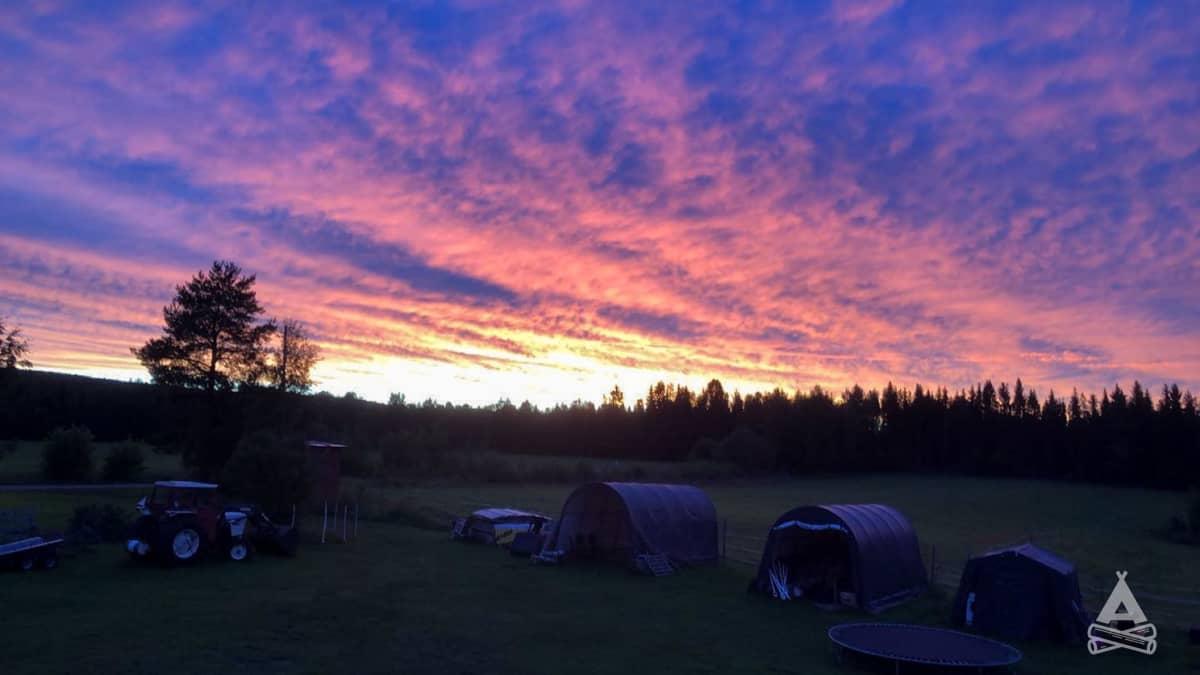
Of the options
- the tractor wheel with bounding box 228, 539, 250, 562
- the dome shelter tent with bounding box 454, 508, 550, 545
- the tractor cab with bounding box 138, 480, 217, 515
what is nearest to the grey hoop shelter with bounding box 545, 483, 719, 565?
the dome shelter tent with bounding box 454, 508, 550, 545

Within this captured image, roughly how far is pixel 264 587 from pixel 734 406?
369 ft

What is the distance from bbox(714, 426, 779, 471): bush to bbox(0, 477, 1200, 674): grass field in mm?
62918

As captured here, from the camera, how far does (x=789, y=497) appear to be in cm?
6269

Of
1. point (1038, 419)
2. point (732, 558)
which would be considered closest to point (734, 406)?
point (1038, 419)

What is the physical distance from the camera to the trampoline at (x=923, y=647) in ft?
36.9

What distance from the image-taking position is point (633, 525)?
22.4 m

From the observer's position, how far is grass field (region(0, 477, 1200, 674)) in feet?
37.2

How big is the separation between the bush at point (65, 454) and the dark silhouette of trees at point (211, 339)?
268 inches

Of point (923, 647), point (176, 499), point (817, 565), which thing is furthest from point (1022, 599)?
point (176, 499)

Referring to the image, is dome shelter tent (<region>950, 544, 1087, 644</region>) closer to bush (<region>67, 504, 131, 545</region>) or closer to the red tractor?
the red tractor

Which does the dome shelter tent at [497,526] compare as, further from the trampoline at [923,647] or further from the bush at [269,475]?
the trampoline at [923,647]

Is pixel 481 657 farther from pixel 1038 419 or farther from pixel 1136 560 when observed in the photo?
pixel 1038 419

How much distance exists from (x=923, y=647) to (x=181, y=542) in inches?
649

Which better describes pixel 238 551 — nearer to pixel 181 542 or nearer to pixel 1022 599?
pixel 181 542
